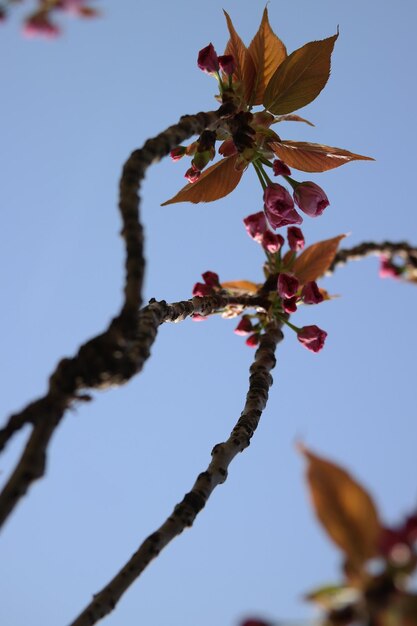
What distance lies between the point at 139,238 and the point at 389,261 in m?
0.91

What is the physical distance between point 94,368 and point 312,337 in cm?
119

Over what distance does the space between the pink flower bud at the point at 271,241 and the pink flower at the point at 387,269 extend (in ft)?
1.06

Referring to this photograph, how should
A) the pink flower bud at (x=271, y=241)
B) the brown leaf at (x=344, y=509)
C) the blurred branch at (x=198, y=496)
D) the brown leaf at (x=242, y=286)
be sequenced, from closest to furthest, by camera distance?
1. the brown leaf at (x=344, y=509)
2. the blurred branch at (x=198, y=496)
3. the pink flower bud at (x=271, y=241)
4. the brown leaf at (x=242, y=286)

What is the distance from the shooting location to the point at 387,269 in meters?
1.80

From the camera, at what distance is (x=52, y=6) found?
1145mm

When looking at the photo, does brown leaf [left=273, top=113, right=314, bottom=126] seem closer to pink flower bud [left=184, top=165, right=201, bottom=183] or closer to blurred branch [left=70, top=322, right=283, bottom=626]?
pink flower bud [left=184, top=165, right=201, bottom=183]

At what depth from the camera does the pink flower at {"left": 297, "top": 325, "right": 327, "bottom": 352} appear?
2039 mm

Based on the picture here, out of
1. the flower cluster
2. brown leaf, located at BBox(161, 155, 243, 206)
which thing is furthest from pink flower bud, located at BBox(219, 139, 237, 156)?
the flower cluster

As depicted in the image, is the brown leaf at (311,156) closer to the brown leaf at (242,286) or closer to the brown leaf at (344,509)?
the brown leaf at (242,286)

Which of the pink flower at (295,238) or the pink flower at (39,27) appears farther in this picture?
the pink flower at (295,238)

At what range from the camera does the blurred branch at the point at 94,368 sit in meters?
0.84

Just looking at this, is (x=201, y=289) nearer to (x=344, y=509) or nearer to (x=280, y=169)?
(x=280, y=169)

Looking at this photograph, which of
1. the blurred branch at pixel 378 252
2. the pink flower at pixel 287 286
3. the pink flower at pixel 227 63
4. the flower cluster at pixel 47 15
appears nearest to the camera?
the flower cluster at pixel 47 15

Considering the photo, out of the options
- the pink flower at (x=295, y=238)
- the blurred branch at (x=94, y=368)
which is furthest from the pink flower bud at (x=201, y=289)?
the blurred branch at (x=94, y=368)
